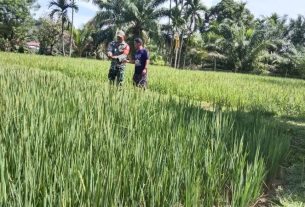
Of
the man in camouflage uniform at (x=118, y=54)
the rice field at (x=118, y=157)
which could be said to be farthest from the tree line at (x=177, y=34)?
the rice field at (x=118, y=157)

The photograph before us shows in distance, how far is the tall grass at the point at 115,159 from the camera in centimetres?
202

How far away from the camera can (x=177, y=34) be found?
26.5m

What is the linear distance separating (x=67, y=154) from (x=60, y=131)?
635mm

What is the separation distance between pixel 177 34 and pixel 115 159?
80.8 feet

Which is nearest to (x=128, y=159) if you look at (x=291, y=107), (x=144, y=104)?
(x=144, y=104)

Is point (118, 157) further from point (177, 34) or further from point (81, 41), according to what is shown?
point (81, 41)

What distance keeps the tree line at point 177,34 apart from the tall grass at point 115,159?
2161 cm

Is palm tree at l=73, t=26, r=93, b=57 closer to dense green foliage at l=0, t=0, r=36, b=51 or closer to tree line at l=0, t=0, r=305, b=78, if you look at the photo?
tree line at l=0, t=0, r=305, b=78

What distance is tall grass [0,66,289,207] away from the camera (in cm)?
202

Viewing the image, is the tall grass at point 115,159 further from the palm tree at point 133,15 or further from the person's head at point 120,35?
the palm tree at point 133,15

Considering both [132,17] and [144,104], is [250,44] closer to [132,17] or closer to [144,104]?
[132,17]

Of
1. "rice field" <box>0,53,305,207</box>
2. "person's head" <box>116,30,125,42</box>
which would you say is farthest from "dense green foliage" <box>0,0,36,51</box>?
"rice field" <box>0,53,305,207</box>

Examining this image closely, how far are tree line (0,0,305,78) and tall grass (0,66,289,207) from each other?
21.6 m

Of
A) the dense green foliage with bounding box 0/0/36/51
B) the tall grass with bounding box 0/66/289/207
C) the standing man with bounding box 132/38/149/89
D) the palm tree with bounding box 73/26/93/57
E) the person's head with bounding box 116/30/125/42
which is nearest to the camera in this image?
the tall grass with bounding box 0/66/289/207
